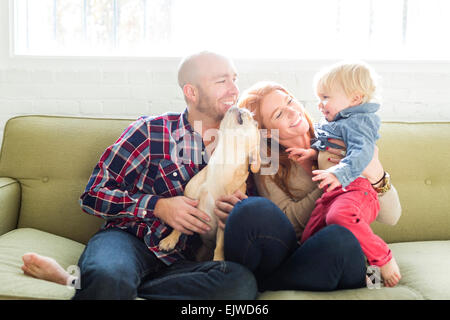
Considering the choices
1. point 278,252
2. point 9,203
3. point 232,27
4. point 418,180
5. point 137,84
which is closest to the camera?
point 278,252

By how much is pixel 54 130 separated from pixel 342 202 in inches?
48.3

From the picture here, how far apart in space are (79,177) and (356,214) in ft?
3.62

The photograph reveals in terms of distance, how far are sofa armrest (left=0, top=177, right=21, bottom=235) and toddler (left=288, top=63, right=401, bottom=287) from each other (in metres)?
1.11

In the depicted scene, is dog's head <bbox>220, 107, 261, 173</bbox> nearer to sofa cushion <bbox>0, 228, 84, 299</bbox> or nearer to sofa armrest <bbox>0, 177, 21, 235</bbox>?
sofa cushion <bbox>0, 228, 84, 299</bbox>

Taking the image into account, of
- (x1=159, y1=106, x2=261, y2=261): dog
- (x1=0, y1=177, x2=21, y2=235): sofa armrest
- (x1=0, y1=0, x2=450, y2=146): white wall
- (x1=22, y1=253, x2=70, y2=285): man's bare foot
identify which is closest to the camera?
(x1=22, y1=253, x2=70, y2=285): man's bare foot

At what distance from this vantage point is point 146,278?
1378 mm

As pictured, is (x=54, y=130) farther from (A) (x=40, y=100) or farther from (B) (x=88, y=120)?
Answer: (A) (x=40, y=100)

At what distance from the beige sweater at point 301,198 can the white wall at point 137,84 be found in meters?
0.72

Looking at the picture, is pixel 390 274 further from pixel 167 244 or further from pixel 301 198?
pixel 167 244

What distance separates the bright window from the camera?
228 cm

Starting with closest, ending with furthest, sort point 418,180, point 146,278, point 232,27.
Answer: point 146,278
point 418,180
point 232,27

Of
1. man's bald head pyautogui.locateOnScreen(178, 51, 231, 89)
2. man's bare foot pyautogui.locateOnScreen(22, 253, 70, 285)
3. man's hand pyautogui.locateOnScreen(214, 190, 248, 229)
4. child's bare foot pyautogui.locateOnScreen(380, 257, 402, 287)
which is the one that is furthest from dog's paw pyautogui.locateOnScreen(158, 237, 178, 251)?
child's bare foot pyautogui.locateOnScreen(380, 257, 402, 287)

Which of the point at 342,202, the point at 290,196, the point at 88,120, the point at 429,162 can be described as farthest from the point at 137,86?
the point at 429,162

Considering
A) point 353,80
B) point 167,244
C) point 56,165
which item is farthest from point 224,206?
point 56,165
